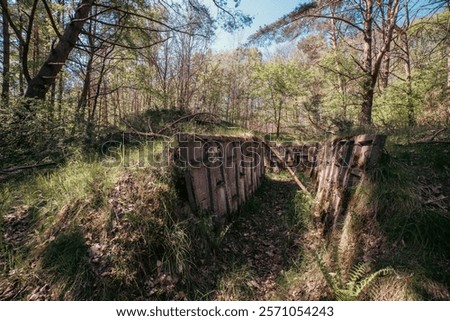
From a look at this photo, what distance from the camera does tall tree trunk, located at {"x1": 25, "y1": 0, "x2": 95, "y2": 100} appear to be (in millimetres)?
5090

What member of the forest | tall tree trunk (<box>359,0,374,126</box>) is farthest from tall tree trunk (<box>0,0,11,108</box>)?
tall tree trunk (<box>359,0,374,126</box>)

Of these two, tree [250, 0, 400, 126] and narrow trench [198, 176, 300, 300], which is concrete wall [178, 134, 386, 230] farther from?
tree [250, 0, 400, 126]

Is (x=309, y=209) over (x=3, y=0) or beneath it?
beneath

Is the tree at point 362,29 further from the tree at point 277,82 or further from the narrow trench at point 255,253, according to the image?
→ the tree at point 277,82

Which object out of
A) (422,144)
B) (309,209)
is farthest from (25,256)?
(422,144)

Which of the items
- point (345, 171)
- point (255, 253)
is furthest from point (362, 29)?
point (255, 253)

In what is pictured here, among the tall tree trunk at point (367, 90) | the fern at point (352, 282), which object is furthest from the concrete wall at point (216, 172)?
the tall tree trunk at point (367, 90)

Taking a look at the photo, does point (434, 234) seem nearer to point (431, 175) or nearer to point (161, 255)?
point (431, 175)

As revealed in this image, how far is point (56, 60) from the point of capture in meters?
5.23

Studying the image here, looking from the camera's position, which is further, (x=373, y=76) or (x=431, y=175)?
(x=373, y=76)

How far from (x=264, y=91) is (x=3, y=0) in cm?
1168

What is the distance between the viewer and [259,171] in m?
6.57

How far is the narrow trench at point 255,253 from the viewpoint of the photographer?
2783 millimetres

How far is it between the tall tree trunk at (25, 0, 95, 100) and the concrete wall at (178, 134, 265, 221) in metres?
4.15
